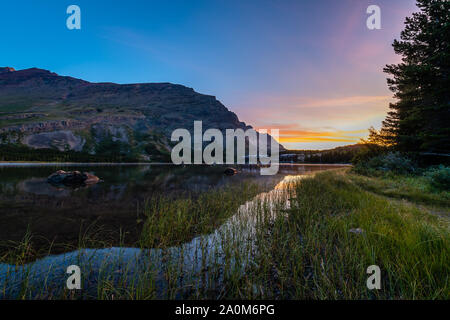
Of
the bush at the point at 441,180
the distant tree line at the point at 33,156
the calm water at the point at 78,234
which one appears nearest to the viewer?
the calm water at the point at 78,234

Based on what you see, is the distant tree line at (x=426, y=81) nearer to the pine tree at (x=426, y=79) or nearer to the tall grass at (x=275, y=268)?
the pine tree at (x=426, y=79)

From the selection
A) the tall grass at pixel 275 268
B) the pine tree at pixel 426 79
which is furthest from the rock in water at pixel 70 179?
the pine tree at pixel 426 79

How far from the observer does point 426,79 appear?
2019cm

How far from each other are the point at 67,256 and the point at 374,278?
29.6 feet

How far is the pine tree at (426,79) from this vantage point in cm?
1902

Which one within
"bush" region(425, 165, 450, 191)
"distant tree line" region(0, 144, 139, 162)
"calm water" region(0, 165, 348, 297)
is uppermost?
"distant tree line" region(0, 144, 139, 162)

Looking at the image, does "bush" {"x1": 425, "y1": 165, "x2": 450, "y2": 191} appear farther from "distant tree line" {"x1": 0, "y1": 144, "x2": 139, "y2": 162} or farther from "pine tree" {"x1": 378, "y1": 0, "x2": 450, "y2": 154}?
"distant tree line" {"x1": 0, "y1": 144, "x2": 139, "y2": 162}

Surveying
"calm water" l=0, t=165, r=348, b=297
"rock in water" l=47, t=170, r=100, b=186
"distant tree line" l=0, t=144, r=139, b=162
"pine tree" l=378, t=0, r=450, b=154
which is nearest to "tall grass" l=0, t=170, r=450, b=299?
"calm water" l=0, t=165, r=348, b=297

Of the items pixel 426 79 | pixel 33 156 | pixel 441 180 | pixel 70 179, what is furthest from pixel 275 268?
pixel 33 156

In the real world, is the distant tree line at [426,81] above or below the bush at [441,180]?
above

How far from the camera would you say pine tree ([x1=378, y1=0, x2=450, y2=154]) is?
62.4 feet

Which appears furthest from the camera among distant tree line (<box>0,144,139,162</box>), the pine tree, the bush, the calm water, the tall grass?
distant tree line (<box>0,144,139,162</box>)

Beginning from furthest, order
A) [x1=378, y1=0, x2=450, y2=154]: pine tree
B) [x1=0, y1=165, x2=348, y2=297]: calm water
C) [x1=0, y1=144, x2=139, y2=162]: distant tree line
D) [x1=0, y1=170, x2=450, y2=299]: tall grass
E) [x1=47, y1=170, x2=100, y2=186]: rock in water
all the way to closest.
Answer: [x1=0, y1=144, x2=139, y2=162]: distant tree line < [x1=47, y1=170, x2=100, y2=186]: rock in water < [x1=378, y1=0, x2=450, y2=154]: pine tree < [x1=0, y1=165, x2=348, y2=297]: calm water < [x1=0, y1=170, x2=450, y2=299]: tall grass
